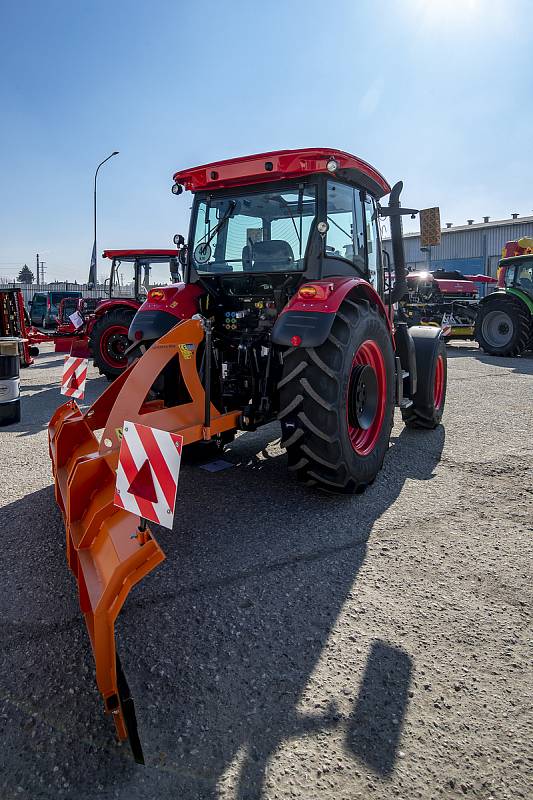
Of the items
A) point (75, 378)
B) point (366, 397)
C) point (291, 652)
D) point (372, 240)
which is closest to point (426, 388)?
point (366, 397)

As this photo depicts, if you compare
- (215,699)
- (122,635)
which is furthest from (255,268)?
(215,699)

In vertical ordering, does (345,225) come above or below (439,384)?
above

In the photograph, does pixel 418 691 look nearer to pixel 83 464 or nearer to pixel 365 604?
pixel 365 604

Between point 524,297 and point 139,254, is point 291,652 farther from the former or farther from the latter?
point 524,297

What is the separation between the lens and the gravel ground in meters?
1.71

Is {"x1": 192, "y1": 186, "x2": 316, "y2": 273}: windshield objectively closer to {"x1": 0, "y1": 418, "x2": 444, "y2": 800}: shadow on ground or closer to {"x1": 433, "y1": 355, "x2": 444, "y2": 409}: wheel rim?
{"x1": 0, "y1": 418, "x2": 444, "y2": 800}: shadow on ground

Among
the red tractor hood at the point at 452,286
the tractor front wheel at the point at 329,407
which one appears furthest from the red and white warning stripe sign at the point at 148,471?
the red tractor hood at the point at 452,286

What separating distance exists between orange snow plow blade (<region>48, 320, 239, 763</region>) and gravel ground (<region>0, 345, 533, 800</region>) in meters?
0.20

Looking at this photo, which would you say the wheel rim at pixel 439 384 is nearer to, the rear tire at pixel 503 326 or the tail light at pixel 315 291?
the tail light at pixel 315 291

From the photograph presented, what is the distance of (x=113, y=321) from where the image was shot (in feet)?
32.3

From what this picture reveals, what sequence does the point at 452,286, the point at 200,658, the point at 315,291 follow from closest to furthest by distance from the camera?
the point at 200,658
the point at 315,291
the point at 452,286

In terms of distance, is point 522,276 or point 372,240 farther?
point 522,276

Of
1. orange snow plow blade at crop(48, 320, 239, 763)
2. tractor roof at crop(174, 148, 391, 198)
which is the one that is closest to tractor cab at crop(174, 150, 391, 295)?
tractor roof at crop(174, 148, 391, 198)

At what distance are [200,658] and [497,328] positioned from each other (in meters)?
12.6
